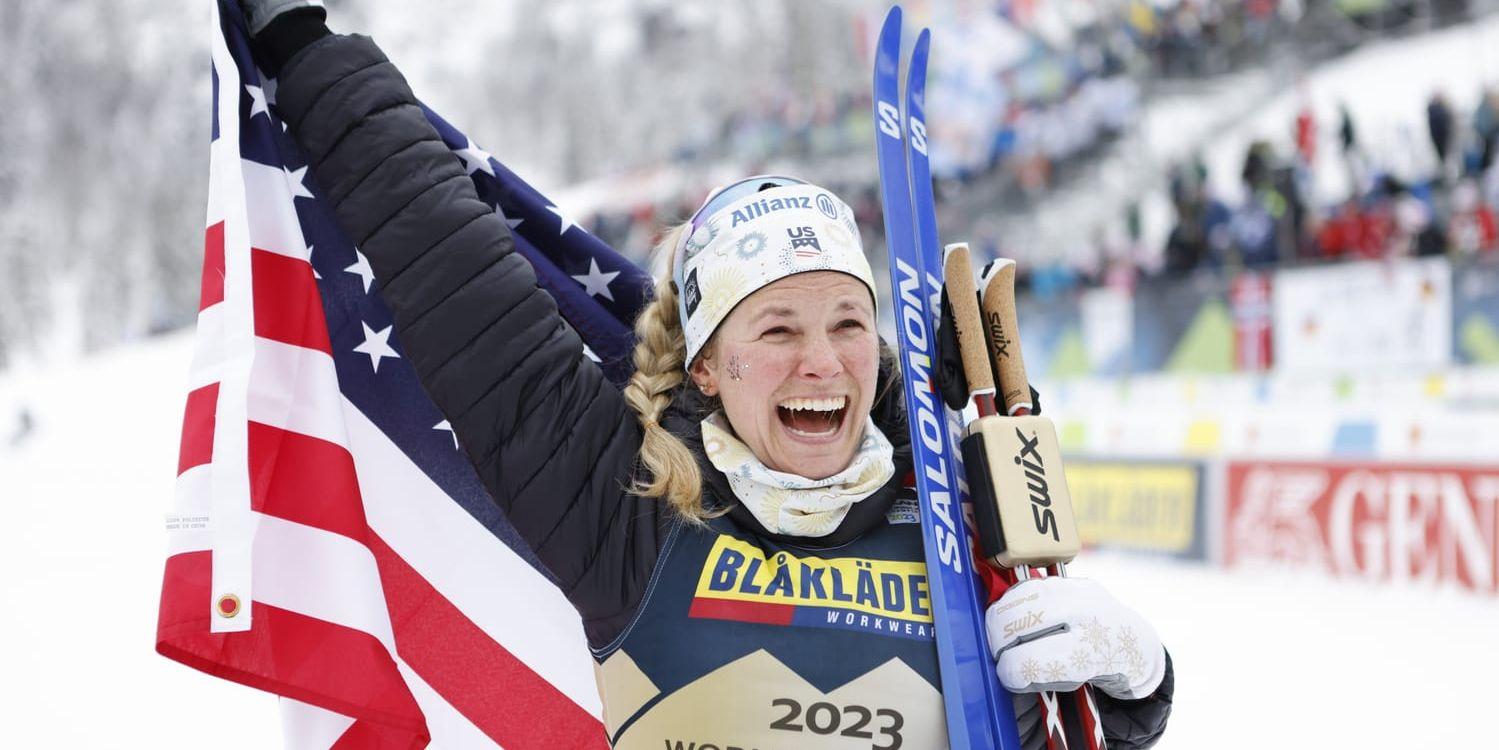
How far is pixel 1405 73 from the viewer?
751 inches

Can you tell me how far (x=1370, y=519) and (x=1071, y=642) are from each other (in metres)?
6.57

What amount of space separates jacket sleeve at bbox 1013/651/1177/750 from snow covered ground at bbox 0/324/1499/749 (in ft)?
9.19

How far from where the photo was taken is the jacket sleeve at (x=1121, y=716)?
6.38 feet

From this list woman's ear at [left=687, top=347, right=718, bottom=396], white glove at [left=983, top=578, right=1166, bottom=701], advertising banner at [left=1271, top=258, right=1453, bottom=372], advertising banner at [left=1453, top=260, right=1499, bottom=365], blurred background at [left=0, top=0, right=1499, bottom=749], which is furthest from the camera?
advertising banner at [left=1271, top=258, right=1453, bottom=372]

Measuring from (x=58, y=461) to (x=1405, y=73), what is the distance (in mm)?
20081

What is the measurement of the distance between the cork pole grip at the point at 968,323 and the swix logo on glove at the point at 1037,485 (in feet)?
0.40

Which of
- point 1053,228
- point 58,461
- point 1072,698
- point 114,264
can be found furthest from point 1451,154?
point 114,264

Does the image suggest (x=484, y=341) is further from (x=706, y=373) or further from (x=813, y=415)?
(x=813, y=415)

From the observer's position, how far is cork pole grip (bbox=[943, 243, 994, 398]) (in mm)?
2084

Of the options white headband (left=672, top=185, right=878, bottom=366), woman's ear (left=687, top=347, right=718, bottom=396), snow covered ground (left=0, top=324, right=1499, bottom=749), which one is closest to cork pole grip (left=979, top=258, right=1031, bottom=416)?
white headband (left=672, top=185, right=878, bottom=366)

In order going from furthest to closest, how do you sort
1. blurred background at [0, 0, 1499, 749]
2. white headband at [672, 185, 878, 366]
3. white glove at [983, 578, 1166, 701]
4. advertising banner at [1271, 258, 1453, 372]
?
1. advertising banner at [1271, 258, 1453, 372]
2. blurred background at [0, 0, 1499, 749]
3. white headband at [672, 185, 878, 366]
4. white glove at [983, 578, 1166, 701]

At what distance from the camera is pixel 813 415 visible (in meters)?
1.99

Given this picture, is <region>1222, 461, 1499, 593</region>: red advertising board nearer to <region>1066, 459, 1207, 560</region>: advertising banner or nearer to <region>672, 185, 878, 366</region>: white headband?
<region>1066, 459, 1207, 560</region>: advertising banner

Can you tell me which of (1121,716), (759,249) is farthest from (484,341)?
(1121,716)
